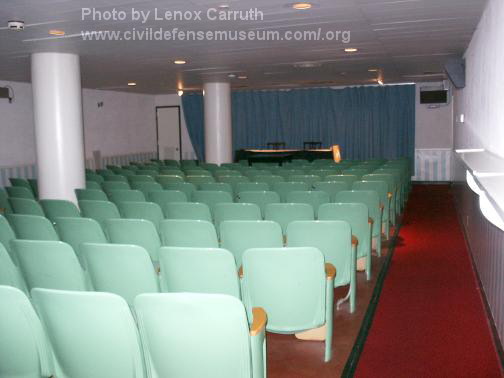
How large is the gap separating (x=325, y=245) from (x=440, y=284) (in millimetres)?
2005

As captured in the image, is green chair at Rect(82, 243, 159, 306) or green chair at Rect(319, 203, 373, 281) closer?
green chair at Rect(82, 243, 159, 306)

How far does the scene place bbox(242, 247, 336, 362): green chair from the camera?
3.48 m

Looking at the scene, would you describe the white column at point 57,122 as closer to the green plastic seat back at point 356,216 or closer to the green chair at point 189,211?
the green chair at point 189,211

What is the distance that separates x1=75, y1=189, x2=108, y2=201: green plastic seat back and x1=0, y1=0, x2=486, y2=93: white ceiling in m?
1.98

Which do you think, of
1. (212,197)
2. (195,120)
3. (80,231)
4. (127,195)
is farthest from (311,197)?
(195,120)

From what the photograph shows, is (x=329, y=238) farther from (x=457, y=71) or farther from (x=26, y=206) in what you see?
(x=457, y=71)

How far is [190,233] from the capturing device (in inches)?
183

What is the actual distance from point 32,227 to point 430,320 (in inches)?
144

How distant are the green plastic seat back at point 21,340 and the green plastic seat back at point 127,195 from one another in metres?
4.11

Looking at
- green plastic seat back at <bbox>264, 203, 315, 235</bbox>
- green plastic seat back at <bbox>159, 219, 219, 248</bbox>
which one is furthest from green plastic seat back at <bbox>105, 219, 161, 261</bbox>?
green plastic seat back at <bbox>264, 203, 315, 235</bbox>

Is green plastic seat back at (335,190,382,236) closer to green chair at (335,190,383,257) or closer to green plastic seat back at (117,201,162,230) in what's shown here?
green chair at (335,190,383,257)

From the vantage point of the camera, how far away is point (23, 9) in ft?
17.2

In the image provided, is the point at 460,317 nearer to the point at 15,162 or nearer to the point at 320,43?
the point at 320,43

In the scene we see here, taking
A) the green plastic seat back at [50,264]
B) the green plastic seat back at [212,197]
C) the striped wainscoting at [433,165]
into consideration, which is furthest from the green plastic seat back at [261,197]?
the striped wainscoting at [433,165]
